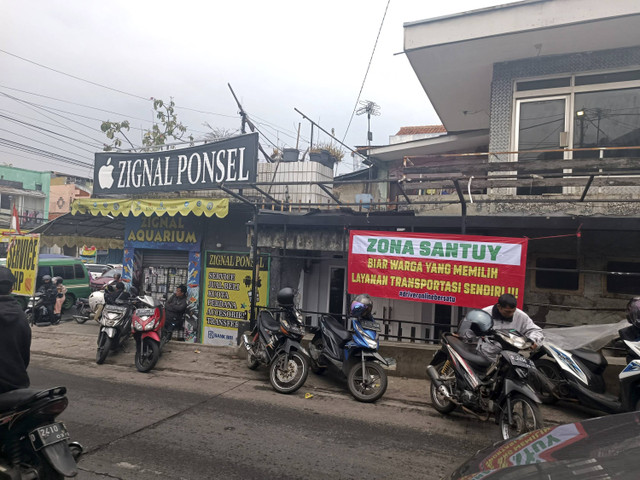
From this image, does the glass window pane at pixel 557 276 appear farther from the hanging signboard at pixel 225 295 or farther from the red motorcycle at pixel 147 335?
the red motorcycle at pixel 147 335

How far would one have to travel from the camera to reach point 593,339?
5.49 metres

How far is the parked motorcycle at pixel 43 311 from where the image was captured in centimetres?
1184

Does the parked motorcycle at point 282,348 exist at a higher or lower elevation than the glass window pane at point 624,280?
lower

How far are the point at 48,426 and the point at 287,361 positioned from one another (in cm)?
343

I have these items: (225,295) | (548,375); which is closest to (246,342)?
(548,375)

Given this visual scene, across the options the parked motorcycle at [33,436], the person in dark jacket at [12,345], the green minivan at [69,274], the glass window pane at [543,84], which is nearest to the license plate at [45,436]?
the parked motorcycle at [33,436]

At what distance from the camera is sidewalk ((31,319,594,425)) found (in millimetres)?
5625

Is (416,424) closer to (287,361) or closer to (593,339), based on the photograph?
(287,361)

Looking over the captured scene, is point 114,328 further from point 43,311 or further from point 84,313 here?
point 43,311

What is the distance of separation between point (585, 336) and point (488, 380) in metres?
1.94

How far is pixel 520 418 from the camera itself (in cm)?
416

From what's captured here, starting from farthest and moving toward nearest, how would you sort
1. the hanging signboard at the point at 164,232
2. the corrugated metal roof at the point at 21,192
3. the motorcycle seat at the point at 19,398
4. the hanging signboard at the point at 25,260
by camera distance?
the corrugated metal roof at the point at 21,192 < the hanging signboard at the point at 164,232 < the hanging signboard at the point at 25,260 < the motorcycle seat at the point at 19,398

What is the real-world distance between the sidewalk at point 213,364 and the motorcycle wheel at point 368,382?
0.78 ft

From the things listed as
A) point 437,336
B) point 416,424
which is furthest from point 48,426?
point 437,336
